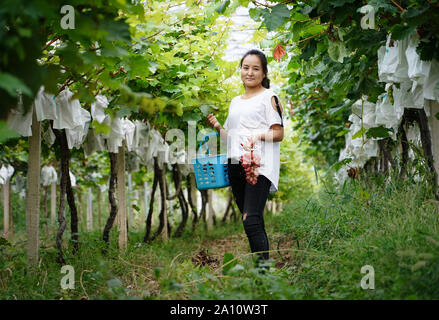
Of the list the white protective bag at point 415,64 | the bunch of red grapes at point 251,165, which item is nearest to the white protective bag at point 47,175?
the bunch of red grapes at point 251,165

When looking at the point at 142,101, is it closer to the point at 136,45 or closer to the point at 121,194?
the point at 136,45

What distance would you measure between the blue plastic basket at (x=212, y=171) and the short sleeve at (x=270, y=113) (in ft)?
1.48

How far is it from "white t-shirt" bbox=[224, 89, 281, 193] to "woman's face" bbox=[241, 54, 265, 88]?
0.36ft

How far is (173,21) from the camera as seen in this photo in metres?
3.47

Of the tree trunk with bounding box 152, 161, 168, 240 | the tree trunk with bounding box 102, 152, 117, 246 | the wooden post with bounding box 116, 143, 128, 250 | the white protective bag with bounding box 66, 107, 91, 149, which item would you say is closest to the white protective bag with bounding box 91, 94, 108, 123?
the white protective bag with bounding box 66, 107, 91, 149

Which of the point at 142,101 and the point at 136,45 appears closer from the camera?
the point at 142,101

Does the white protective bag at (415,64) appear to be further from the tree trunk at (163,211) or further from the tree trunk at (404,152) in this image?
the tree trunk at (163,211)

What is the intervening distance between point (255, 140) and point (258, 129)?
0.58 feet

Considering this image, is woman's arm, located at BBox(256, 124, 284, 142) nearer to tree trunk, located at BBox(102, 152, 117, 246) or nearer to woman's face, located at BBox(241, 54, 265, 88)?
woman's face, located at BBox(241, 54, 265, 88)

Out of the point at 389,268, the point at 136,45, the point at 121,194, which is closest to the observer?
the point at 389,268

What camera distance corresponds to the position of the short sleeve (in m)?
2.71
